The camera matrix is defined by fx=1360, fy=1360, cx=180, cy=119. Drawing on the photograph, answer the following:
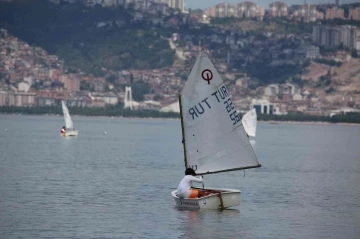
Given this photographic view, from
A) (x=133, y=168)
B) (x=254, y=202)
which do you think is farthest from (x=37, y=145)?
(x=254, y=202)

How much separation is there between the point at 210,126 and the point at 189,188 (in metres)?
2.32

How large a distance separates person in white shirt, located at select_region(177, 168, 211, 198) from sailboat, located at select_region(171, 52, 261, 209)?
0.25m

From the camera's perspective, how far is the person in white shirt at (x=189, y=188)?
4153cm

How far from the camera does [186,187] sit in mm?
41781

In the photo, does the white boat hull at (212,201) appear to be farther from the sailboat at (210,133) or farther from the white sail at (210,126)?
the white sail at (210,126)

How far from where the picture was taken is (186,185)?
41.7 meters

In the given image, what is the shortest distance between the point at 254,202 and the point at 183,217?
7264 millimetres

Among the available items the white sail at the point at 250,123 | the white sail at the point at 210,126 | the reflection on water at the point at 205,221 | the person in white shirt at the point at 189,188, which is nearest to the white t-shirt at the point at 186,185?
the person in white shirt at the point at 189,188

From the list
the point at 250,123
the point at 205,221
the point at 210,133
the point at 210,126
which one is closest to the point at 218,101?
the point at 210,126

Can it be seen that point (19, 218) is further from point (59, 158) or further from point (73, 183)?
point (59, 158)

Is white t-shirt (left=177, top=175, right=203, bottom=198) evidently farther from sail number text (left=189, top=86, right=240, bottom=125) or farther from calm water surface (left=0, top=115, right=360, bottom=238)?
sail number text (left=189, top=86, right=240, bottom=125)

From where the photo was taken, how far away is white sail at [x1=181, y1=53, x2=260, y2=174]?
42.6 meters

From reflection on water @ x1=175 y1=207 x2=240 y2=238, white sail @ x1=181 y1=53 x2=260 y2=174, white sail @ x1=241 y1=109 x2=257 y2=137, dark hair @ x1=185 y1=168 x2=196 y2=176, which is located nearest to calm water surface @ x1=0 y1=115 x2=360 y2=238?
reflection on water @ x1=175 y1=207 x2=240 y2=238

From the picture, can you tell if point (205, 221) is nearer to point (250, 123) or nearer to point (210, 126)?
point (210, 126)
